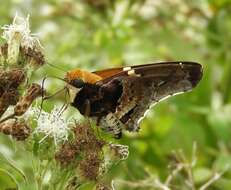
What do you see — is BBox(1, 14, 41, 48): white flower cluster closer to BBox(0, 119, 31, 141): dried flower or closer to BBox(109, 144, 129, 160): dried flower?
BBox(0, 119, 31, 141): dried flower

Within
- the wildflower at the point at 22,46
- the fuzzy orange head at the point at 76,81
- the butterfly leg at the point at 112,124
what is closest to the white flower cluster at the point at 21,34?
the wildflower at the point at 22,46

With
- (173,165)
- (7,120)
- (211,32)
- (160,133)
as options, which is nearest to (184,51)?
(211,32)

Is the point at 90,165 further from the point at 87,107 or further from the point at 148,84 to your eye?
the point at 148,84

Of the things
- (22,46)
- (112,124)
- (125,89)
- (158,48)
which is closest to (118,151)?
(112,124)

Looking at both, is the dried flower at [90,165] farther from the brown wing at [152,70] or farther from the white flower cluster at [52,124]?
the brown wing at [152,70]

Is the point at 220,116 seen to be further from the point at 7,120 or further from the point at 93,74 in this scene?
the point at 7,120

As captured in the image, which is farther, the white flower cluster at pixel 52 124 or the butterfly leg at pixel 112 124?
the butterfly leg at pixel 112 124
